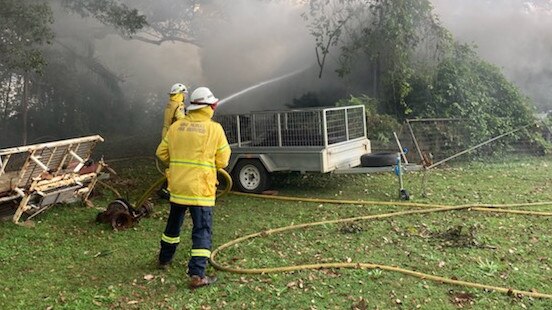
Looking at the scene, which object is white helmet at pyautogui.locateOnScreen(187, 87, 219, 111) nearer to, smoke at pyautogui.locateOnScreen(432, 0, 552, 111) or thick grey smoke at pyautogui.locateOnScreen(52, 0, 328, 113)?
thick grey smoke at pyautogui.locateOnScreen(52, 0, 328, 113)

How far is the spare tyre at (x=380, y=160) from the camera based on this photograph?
721 cm

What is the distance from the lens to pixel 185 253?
16.5 ft

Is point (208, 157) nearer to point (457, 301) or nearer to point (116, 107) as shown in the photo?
point (457, 301)

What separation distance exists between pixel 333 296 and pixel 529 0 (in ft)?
42.8

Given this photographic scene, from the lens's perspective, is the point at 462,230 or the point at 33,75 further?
the point at 33,75

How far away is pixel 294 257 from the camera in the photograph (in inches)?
191

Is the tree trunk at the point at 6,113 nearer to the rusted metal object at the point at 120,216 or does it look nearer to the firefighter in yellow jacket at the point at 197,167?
the rusted metal object at the point at 120,216

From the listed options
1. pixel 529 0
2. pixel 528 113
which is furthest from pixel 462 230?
pixel 529 0

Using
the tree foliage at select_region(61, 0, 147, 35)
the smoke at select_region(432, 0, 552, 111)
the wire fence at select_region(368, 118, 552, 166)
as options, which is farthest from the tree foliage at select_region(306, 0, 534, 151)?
the tree foliage at select_region(61, 0, 147, 35)

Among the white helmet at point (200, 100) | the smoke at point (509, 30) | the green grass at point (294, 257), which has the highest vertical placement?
the smoke at point (509, 30)

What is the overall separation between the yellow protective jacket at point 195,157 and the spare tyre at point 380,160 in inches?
142

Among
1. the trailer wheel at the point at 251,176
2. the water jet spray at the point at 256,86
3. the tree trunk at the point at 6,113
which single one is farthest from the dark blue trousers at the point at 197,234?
the tree trunk at the point at 6,113

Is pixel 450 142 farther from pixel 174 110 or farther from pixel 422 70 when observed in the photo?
pixel 174 110

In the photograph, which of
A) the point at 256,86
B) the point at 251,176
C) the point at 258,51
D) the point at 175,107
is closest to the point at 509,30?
the point at 258,51
